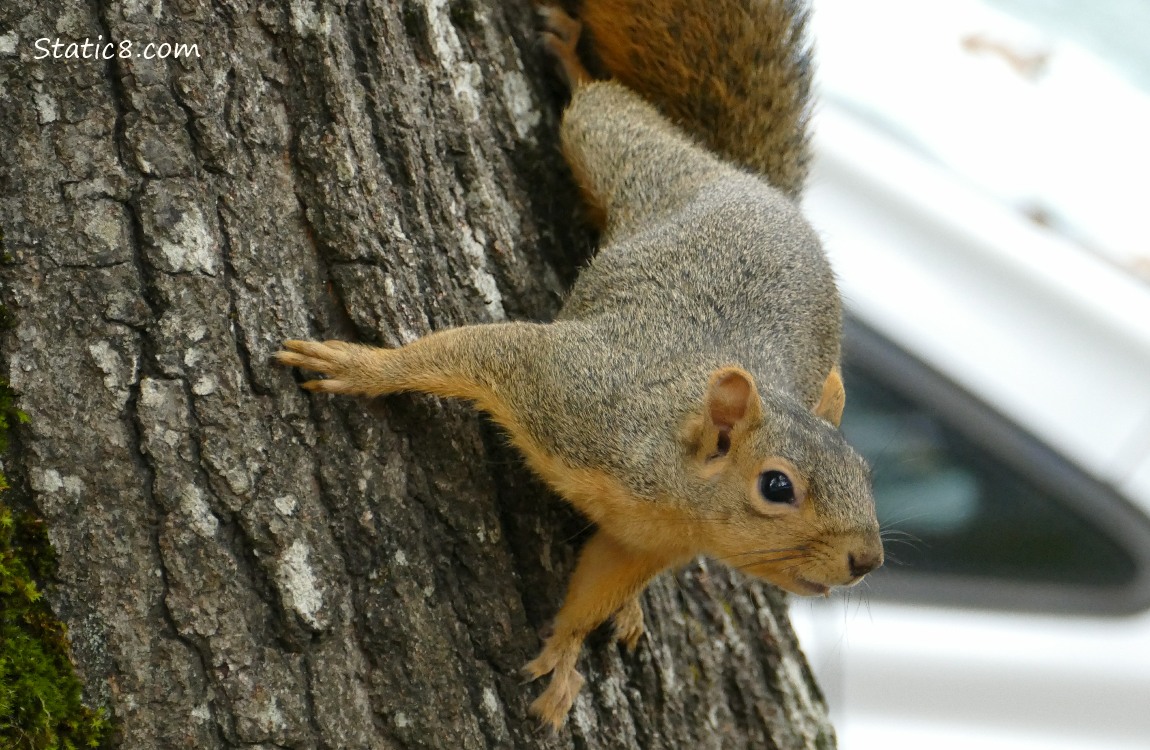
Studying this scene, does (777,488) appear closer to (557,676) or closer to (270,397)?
(557,676)

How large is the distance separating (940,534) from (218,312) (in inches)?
125

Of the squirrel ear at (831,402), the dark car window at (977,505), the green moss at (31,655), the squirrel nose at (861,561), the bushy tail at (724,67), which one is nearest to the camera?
the green moss at (31,655)

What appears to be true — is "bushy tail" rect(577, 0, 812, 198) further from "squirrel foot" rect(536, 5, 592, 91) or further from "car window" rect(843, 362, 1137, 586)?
"car window" rect(843, 362, 1137, 586)

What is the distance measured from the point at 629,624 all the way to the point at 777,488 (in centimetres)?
39

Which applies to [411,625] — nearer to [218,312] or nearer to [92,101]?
[218,312]

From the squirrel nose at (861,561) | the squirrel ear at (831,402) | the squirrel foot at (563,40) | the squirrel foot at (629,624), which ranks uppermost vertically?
the squirrel foot at (563,40)

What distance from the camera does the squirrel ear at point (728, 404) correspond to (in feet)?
6.27

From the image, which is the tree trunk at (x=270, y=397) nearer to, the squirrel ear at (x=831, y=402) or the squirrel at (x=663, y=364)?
the squirrel at (x=663, y=364)

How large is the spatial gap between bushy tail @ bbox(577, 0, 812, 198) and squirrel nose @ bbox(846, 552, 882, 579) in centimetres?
123

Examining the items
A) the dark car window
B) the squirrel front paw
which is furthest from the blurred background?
the squirrel front paw

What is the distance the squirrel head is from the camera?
6.18 feet

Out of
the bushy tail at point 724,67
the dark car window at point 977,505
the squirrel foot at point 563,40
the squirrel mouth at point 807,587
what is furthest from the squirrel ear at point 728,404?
the dark car window at point 977,505

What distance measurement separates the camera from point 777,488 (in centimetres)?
193

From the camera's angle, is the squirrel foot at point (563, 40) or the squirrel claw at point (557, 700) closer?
the squirrel claw at point (557, 700)
